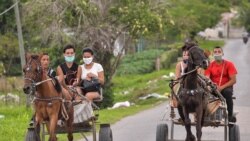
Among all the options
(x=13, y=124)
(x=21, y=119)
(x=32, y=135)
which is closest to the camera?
(x=32, y=135)

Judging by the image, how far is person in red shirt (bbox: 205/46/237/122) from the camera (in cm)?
1409

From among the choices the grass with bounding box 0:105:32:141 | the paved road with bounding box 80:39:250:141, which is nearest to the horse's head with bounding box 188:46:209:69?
the paved road with bounding box 80:39:250:141

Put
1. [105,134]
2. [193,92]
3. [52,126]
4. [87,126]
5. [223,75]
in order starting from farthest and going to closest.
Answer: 1. [223,75]
2. [105,134]
3. [87,126]
4. [193,92]
5. [52,126]

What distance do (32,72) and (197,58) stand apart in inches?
119

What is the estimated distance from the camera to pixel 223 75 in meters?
14.2

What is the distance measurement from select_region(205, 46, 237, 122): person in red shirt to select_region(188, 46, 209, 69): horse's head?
4.51 ft

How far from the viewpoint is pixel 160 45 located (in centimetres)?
6750

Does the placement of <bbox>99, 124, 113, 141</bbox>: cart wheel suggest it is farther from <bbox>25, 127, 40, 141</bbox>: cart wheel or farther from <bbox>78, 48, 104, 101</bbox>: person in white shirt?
<bbox>25, 127, 40, 141</bbox>: cart wheel

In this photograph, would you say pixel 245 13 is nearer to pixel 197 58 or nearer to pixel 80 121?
pixel 197 58

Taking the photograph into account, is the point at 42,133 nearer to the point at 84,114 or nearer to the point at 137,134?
the point at 84,114

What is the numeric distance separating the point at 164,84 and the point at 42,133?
27.8 metres

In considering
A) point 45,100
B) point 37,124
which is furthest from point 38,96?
point 37,124

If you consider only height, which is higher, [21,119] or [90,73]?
[90,73]

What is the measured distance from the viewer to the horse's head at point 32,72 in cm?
1164
